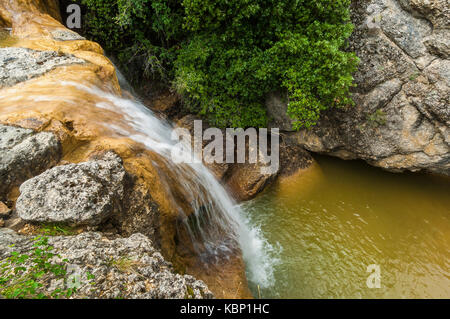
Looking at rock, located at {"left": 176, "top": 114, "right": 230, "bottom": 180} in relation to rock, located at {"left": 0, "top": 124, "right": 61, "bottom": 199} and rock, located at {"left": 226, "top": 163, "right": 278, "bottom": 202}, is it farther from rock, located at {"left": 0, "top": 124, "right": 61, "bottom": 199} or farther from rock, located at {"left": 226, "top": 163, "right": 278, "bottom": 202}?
rock, located at {"left": 0, "top": 124, "right": 61, "bottom": 199}

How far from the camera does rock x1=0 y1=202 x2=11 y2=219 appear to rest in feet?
12.8

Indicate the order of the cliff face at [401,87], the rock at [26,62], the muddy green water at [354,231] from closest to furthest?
the rock at [26,62] → the muddy green water at [354,231] → the cliff face at [401,87]

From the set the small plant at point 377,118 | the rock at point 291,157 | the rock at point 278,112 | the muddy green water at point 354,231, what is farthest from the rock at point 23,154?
the small plant at point 377,118

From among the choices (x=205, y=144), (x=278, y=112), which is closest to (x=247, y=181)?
(x=205, y=144)

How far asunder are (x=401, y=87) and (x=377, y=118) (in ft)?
3.28

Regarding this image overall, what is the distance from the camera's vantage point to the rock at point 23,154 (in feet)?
13.7

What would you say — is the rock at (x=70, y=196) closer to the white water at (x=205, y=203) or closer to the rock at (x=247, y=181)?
the white water at (x=205, y=203)

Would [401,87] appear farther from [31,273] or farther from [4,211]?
[4,211]

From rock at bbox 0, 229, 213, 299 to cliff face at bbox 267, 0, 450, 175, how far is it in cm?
699

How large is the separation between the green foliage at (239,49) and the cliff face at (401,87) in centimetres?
67

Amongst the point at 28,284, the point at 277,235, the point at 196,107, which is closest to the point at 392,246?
the point at 277,235

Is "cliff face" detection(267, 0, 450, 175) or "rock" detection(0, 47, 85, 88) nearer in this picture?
"rock" detection(0, 47, 85, 88)

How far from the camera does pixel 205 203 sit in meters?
6.54

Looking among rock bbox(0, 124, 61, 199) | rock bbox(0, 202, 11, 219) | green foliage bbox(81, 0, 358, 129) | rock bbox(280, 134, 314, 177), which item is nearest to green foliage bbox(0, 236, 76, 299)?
rock bbox(0, 202, 11, 219)
